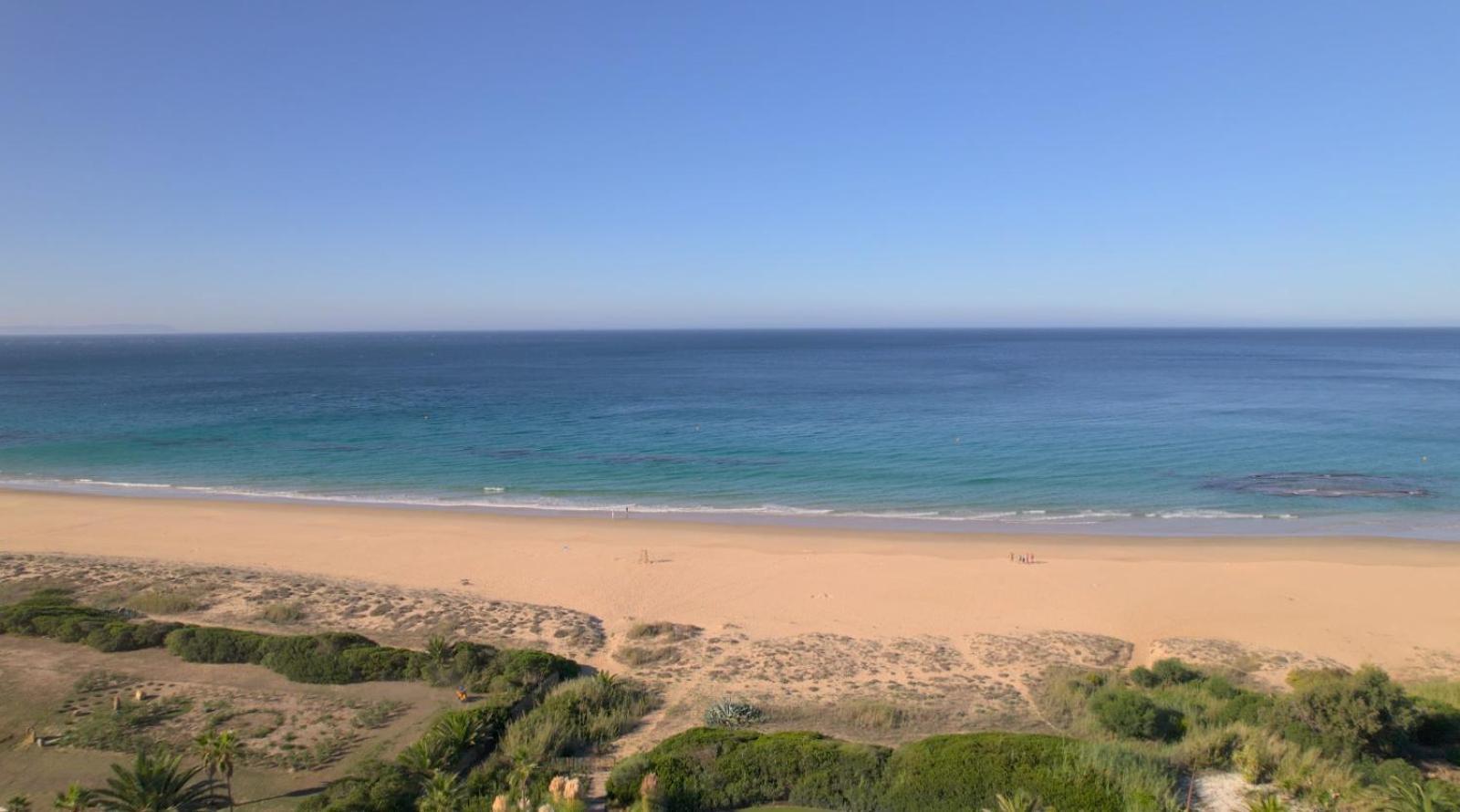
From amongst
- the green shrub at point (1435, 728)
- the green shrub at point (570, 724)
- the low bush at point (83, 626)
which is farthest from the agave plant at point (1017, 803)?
the low bush at point (83, 626)

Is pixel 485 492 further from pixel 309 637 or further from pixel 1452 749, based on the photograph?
pixel 1452 749

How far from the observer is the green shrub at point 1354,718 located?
12844 mm

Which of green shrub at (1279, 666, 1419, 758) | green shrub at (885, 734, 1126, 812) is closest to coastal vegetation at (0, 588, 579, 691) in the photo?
green shrub at (885, 734, 1126, 812)

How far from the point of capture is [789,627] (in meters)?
21.9

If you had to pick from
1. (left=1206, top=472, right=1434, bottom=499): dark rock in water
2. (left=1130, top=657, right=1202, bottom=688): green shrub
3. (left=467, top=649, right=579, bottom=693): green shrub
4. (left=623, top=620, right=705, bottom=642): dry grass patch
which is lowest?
(left=1206, top=472, right=1434, bottom=499): dark rock in water

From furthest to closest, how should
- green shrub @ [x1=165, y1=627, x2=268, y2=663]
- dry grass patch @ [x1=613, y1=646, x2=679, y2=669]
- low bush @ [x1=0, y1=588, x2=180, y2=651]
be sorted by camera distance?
dry grass patch @ [x1=613, y1=646, x2=679, y2=669] → low bush @ [x1=0, y1=588, x2=180, y2=651] → green shrub @ [x1=165, y1=627, x2=268, y2=663]

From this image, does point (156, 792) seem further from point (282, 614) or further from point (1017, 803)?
point (1017, 803)

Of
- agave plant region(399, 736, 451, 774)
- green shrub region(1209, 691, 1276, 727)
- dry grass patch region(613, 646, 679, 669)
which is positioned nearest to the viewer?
agave plant region(399, 736, 451, 774)

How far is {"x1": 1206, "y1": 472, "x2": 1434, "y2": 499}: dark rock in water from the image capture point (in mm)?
38938

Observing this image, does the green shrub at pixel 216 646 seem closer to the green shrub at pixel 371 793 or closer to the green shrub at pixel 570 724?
the green shrub at pixel 371 793

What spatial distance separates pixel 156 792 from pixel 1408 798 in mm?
17228

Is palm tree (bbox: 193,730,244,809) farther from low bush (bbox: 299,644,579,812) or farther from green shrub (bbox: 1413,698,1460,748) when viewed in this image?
green shrub (bbox: 1413,698,1460,748)

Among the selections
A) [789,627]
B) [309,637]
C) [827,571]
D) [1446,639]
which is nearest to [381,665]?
[309,637]

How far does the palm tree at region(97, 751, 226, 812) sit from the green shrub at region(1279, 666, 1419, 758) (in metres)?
17.4
